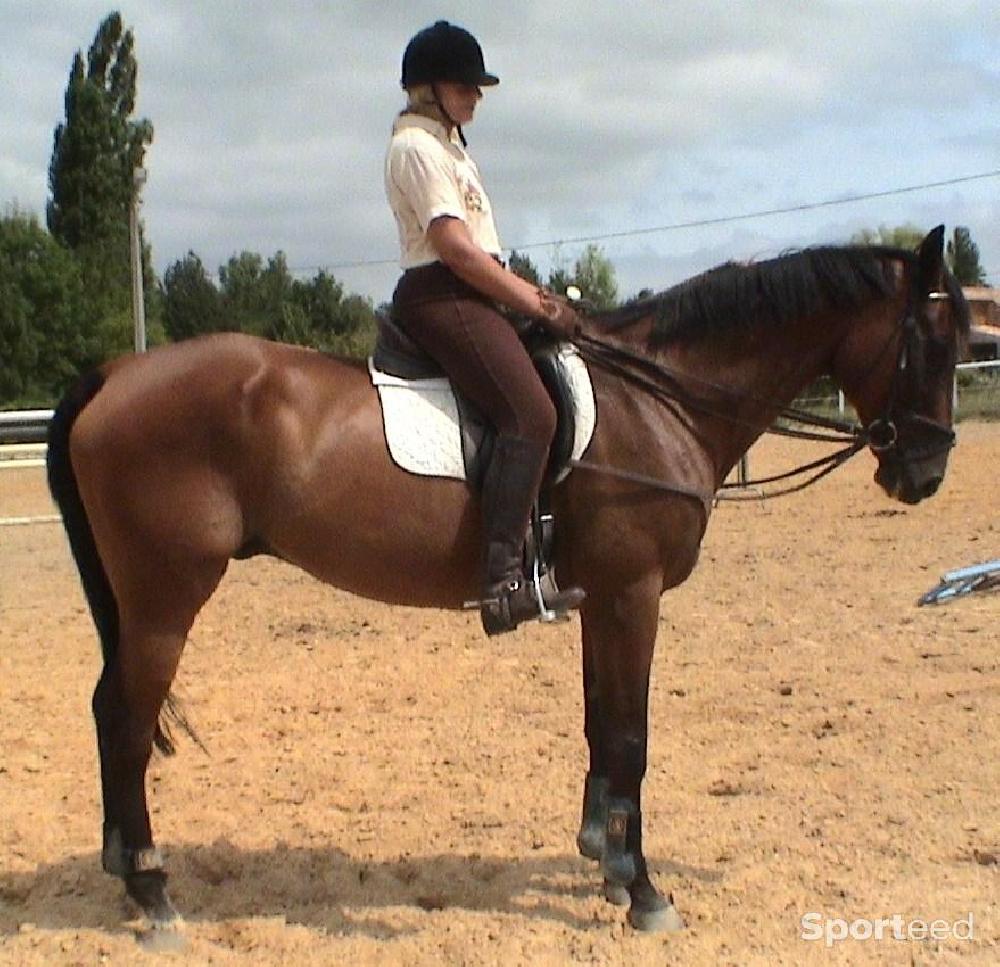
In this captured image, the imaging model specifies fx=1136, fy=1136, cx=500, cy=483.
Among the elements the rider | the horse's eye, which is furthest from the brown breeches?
the horse's eye

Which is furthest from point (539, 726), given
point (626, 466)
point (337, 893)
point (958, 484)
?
point (958, 484)

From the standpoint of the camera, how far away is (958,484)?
13.5 metres

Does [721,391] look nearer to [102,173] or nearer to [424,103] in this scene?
[424,103]

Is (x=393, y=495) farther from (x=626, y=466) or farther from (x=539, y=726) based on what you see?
(x=539, y=726)

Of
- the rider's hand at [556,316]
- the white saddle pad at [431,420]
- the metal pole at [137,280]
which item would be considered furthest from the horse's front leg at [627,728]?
the metal pole at [137,280]

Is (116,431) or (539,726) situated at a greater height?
(116,431)

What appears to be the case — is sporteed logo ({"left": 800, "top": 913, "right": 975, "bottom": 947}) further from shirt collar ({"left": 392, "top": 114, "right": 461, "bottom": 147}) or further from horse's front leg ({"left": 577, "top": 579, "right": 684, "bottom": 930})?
shirt collar ({"left": 392, "top": 114, "right": 461, "bottom": 147})

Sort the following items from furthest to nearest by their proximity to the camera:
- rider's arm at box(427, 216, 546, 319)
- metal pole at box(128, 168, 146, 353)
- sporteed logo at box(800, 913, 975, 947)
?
metal pole at box(128, 168, 146, 353), rider's arm at box(427, 216, 546, 319), sporteed logo at box(800, 913, 975, 947)

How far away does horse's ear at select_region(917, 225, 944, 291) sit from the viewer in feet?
13.4

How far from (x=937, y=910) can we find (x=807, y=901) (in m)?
0.43

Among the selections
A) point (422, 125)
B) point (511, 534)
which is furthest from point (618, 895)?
point (422, 125)

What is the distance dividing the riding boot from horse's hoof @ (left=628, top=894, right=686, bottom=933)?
1086mm

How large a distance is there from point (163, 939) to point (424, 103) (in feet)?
10.1

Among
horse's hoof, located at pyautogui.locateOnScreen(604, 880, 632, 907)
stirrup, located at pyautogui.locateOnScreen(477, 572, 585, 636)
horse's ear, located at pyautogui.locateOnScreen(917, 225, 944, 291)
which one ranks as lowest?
horse's hoof, located at pyautogui.locateOnScreen(604, 880, 632, 907)
